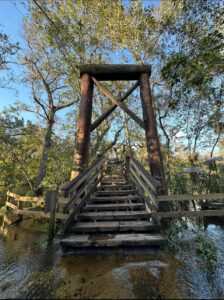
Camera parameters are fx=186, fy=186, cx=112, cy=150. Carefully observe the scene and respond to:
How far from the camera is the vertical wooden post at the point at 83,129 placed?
16.4 feet

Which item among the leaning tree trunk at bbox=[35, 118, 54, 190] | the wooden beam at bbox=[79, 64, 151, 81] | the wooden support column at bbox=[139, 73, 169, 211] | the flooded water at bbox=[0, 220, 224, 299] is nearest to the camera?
the flooded water at bbox=[0, 220, 224, 299]

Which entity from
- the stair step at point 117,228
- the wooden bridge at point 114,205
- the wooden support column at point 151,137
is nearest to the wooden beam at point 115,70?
the wooden bridge at point 114,205

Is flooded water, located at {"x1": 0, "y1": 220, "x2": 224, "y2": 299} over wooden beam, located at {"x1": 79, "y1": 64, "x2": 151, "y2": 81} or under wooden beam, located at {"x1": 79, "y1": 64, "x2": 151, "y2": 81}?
under

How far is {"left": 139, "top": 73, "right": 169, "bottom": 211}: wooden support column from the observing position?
465cm

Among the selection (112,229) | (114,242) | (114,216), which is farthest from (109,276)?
(114,216)

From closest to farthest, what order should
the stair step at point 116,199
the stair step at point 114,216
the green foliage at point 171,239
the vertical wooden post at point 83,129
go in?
1. the green foliage at point 171,239
2. the stair step at point 114,216
3. the vertical wooden post at point 83,129
4. the stair step at point 116,199

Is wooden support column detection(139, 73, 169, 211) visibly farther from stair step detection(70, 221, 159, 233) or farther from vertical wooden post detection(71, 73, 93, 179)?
vertical wooden post detection(71, 73, 93, 179)

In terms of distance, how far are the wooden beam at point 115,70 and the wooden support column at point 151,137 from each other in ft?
0.65

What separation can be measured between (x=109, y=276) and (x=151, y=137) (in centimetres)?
335

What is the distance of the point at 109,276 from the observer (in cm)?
250

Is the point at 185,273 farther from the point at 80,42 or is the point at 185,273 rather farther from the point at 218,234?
the point at 80,42

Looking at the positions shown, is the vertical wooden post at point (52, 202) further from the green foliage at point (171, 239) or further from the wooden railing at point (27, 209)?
the green foliage at point (171, 239)

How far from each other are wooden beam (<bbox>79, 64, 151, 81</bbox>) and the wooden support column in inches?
7.8

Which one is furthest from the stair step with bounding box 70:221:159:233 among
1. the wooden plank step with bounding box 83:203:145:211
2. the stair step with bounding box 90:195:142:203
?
the stair step with bounding box 90:195:142:203
